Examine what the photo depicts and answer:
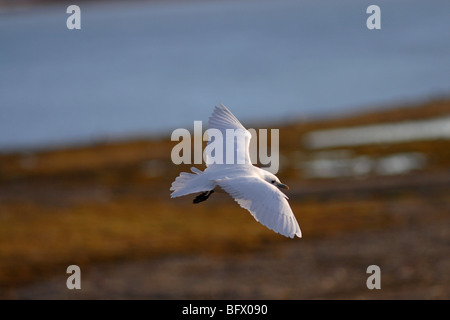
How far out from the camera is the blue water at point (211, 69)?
41.4m

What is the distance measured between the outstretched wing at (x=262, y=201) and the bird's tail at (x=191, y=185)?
0.45 feet

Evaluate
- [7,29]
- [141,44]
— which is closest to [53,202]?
[141,44]

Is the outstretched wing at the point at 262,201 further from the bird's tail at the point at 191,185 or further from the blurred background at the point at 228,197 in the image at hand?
the blurred background at the point at 228,197

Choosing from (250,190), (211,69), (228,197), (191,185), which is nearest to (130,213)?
(228,197)

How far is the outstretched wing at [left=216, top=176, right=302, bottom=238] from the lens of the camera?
8.35 m

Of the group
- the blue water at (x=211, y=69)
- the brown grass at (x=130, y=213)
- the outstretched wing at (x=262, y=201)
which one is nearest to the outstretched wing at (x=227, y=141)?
the outstretched wing at (x=262, y=201)

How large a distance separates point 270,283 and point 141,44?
7122 cm

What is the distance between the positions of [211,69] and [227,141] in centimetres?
5021

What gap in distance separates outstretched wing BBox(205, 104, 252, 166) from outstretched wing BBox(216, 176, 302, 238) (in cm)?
80

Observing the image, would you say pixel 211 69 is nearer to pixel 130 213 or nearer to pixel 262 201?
pixel 130 213

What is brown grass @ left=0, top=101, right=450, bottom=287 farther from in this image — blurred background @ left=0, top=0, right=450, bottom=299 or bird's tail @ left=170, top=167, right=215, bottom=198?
bird's tail @ left=170, top=167, right=215, bottom=198

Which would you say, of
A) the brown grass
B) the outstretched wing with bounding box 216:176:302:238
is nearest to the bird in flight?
the outstretched wing with bounding box 216:176:302:238
